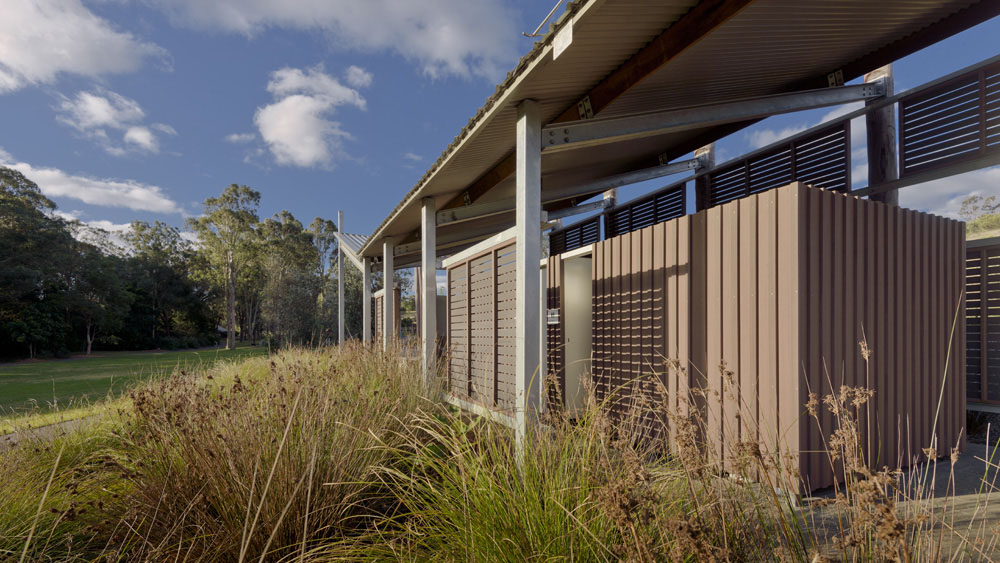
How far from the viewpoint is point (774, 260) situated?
3467 millimetres

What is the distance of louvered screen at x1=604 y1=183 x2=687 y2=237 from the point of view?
8.95 metres

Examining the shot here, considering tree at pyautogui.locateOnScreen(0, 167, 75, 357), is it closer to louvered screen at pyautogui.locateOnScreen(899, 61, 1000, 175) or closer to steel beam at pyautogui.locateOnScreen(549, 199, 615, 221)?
steel beam at pyautogui.locateOnScreen(549, 199, 615, 221)

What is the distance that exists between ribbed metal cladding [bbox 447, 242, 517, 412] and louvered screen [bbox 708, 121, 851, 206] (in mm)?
4440

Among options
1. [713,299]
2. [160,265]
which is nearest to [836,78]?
[713,299]

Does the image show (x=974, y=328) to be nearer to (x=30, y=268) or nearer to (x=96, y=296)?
(x=30, y=268)

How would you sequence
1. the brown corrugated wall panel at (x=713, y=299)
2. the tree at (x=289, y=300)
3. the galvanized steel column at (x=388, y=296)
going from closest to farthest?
the brown corrugated wall panel at (x=713, y=299) < the galvanized steel column at (x=388, y=296) < the tree at (x=289, y=300)

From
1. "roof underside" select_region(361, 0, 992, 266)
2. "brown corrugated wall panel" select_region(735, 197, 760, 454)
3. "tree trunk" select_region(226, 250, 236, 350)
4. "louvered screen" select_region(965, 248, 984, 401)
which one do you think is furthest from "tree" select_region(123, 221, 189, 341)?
"louvered screen" select_region(965, 248, 984, 401)

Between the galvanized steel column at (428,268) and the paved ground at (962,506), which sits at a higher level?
the galvanized steel column at (428,268)

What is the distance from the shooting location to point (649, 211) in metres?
9.75

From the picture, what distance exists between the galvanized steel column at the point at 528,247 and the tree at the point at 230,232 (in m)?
28.5

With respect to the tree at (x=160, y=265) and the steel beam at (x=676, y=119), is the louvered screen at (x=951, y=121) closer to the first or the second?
the steel beam at (x=676, y=119)

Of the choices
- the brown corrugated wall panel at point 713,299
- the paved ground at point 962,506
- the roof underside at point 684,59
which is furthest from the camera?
the brown corrugated wall panel at point 713,299

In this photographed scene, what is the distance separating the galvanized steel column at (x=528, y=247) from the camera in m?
3.79

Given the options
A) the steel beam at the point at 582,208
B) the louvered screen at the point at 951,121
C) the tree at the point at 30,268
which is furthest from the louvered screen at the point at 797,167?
the tree at the point at 30,268
